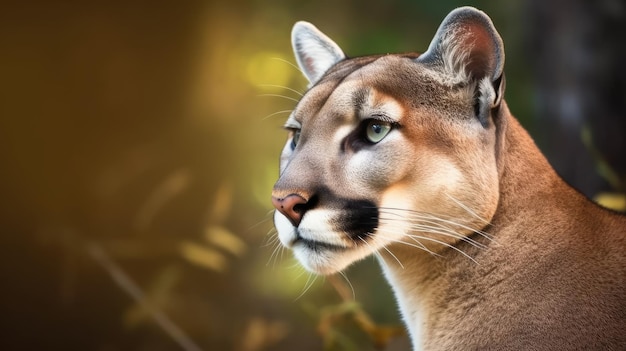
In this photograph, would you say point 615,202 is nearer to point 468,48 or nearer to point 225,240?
point 468,48

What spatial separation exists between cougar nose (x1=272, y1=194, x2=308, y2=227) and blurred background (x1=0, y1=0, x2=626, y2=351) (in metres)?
1.84

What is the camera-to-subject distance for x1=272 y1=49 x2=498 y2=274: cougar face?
177 centimetres

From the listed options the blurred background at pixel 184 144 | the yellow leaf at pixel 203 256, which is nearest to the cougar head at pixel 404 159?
the blurred background at pixel 184 144

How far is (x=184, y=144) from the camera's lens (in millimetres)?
3979

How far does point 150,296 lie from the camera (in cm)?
359

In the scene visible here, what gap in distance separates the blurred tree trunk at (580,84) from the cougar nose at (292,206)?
6.63 ft

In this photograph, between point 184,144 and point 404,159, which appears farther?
point 184,144

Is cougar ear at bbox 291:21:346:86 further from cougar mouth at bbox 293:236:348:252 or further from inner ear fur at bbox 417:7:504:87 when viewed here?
cougar mouth at bbox 293:236:348:252

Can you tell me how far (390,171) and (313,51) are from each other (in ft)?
2.21

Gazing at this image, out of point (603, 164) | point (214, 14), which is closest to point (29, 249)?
point (214, 14)

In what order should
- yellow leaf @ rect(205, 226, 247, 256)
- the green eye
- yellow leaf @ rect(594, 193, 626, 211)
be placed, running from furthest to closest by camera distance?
yellow leaf @ rect(205, 226, 247, 256), yellow leaf @ rect(594, 193, 626, 211), the green eye

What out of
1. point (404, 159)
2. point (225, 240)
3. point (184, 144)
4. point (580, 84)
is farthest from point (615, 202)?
point (184, 144)

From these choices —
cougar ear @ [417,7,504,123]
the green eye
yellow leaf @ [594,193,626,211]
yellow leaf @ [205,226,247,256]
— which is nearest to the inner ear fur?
cougar ear @ [417,7,504,123]

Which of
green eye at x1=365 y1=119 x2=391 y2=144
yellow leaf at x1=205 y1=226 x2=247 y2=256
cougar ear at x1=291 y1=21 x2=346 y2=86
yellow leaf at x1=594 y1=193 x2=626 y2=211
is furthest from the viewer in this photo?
yellow leaf at x1=205 y1=226 x2=247 y2=256
